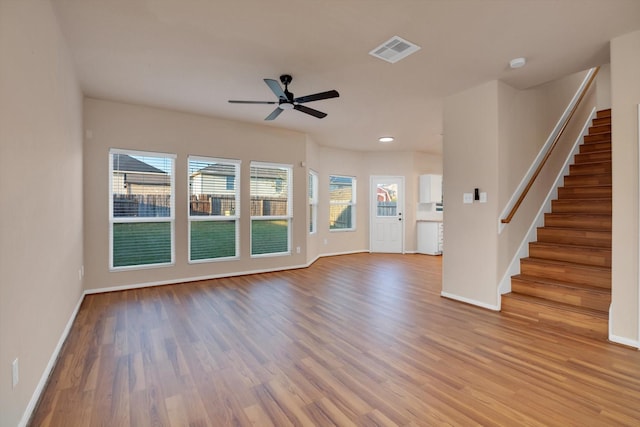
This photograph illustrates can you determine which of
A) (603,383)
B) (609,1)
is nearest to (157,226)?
(603,383)

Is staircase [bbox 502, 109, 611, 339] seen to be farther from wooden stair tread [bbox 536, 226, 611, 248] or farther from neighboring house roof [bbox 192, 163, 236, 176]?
neighboring house roof [bbox 192, 163, 236, 176]

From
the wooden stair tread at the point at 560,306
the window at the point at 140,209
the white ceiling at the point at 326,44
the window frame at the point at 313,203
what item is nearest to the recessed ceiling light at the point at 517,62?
the white ceiling at the point at 326,44

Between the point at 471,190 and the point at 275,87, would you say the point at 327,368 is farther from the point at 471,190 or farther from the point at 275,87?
the point at 471,190

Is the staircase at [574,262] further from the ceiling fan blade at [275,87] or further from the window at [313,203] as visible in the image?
the window at [313,203]

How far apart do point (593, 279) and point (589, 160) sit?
224 cm

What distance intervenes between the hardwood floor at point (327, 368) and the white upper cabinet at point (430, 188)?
15.1 feet

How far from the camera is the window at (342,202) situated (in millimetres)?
7621

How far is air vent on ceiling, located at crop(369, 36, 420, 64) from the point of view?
106 inches

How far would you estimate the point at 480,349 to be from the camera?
2561 millimetres

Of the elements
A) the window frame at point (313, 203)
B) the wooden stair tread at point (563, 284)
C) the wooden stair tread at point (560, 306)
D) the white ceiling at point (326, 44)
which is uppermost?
the white ceiling at point (326, 44)

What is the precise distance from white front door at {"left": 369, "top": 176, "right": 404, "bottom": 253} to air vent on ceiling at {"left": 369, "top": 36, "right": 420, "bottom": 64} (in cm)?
522

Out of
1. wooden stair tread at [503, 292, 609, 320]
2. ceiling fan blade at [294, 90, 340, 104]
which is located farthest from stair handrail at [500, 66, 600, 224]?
ceiling fan blade at [294, 90, 340, 104]

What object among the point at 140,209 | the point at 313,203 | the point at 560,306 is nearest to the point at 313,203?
the point at 313,203

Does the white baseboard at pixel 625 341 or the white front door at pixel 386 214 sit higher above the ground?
the white front door at pixel 386 214
